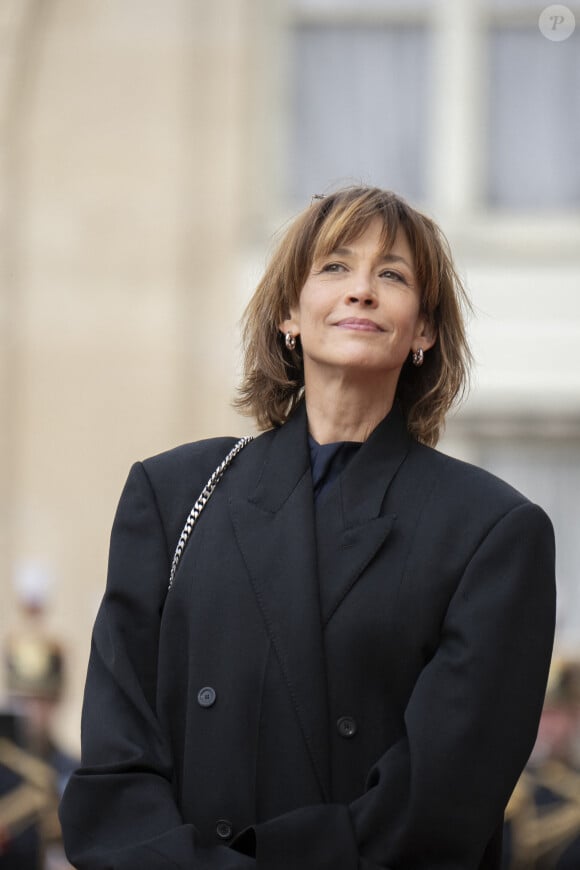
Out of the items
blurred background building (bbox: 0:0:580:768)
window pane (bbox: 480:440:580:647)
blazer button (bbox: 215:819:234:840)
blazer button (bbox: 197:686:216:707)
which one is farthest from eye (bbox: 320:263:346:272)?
window pane (bbox: 480:440:580:647)

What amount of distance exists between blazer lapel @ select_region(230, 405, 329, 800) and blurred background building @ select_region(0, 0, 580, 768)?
265 inches

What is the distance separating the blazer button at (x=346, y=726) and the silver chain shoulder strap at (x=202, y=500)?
1.10 feet

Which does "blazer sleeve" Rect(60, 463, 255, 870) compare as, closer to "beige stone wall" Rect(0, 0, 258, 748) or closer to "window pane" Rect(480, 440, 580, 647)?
"beige stone wall" Rect(0, 0, 258, 748)

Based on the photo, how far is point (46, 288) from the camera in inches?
388

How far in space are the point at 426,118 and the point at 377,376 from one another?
25.4ft

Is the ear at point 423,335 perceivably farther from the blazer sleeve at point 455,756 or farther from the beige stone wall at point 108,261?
the beige stone wall at point 108,261

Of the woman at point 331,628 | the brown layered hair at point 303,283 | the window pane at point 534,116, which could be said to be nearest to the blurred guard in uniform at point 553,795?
the window pane at point 534,116

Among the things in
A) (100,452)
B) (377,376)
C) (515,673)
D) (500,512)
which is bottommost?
(100,452)

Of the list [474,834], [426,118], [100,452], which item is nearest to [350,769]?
[474,834]

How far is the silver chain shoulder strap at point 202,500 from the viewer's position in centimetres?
279

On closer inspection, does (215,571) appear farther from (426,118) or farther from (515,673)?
(426,118)

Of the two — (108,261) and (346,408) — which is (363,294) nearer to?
(346,408)

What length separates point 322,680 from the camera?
8.63ft

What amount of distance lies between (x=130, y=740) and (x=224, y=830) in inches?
7.4
